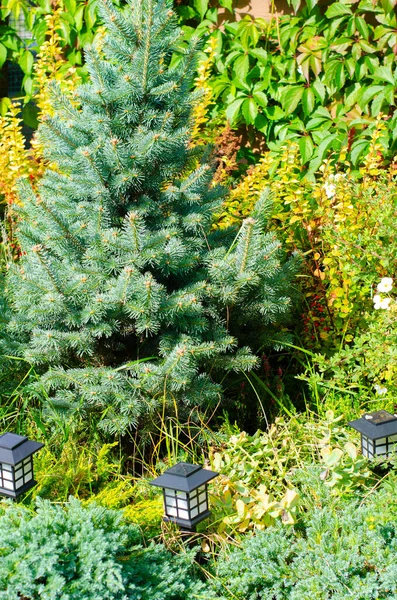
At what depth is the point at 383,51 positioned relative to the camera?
13.0 feet

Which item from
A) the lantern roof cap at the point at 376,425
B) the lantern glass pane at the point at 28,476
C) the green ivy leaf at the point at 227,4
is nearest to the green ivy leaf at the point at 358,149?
the green ivy leaf at the point at 227,4

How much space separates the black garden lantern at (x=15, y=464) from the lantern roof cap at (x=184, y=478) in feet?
1.35

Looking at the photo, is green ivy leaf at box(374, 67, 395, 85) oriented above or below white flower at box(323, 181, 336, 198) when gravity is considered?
above

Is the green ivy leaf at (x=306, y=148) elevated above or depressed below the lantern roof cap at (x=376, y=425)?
above

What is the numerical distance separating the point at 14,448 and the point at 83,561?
0.49 metres

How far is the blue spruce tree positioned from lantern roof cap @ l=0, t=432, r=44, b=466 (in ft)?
1.31

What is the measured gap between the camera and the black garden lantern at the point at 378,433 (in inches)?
93.4

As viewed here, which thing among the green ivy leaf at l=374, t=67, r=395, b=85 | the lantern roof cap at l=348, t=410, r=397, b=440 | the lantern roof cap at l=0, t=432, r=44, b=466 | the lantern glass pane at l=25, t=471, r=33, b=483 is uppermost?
the green ivy leaf at l=374, t=67, r=395, b=85

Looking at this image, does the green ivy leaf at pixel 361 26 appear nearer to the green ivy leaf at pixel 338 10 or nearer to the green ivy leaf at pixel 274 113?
the green ivy leaf at pixel 338 10

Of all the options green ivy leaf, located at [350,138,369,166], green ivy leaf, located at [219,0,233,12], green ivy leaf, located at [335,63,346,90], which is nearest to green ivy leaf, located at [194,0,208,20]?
green ivy leaf, located at [219,0,233,12]

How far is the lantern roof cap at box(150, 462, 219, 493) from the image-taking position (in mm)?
2090

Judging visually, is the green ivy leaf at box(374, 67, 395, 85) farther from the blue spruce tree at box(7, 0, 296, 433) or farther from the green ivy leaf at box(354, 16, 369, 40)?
the blue spruce tree at box(7, 0, 296, 433)

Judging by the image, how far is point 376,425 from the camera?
7.85 ft

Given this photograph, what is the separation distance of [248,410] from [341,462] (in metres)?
0.71
